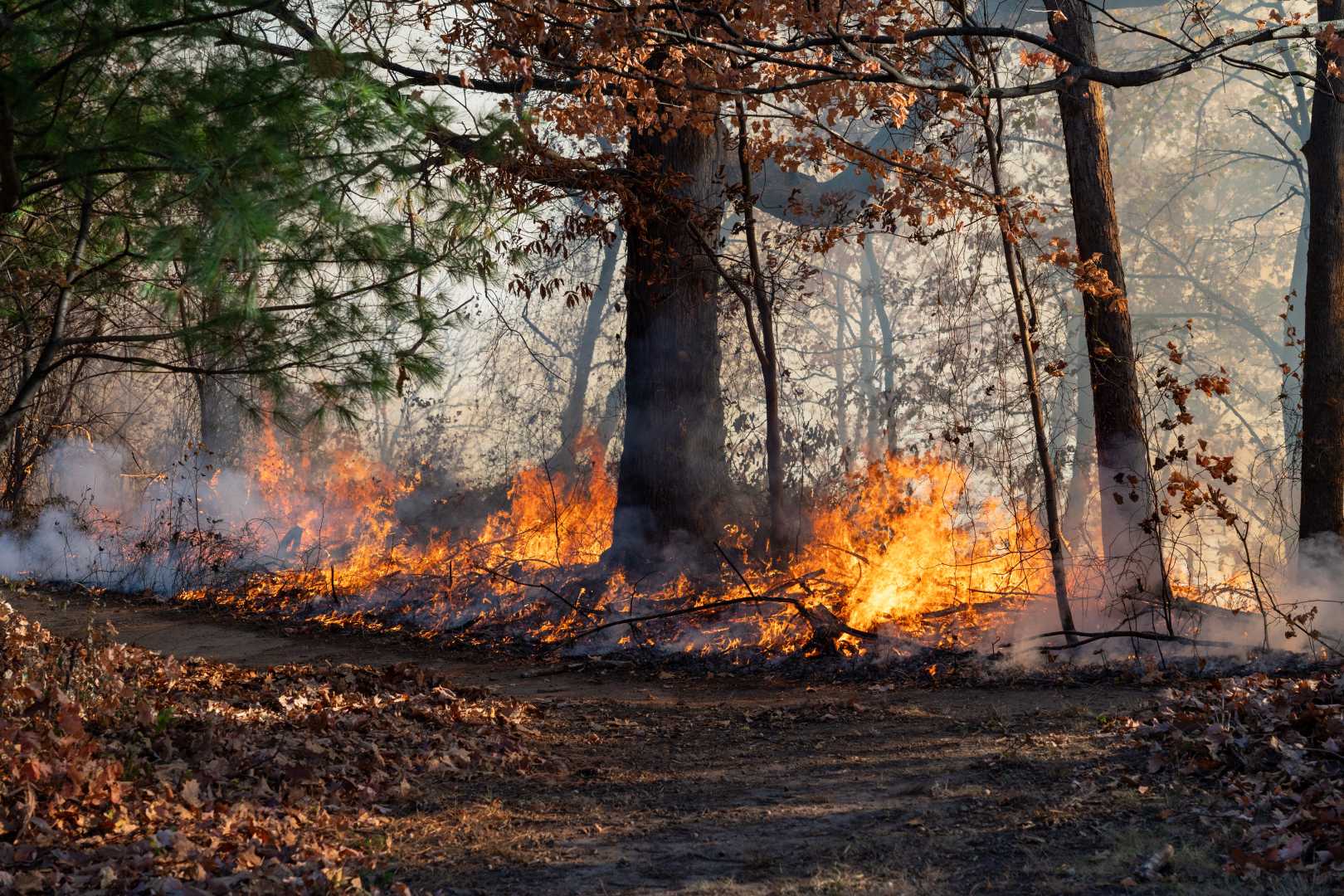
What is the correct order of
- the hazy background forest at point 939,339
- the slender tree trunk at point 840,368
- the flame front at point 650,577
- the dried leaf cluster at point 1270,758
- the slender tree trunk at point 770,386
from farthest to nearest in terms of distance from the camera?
the slender tree trunk at point 840,368 → the hazy background forest at point 939,339 → the slender tree trunk at point 770,386 → the flame front at point 650,577 → the dried leaf cluster at point 1270,758

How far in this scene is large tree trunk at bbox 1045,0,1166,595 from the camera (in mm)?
9062

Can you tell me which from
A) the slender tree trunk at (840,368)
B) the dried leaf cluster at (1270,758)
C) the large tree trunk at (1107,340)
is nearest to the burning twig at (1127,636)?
the large tree trunk at (1107,340)

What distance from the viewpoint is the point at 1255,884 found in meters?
3.92

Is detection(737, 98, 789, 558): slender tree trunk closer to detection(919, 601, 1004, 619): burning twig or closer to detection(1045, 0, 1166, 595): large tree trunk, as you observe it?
detection(919, 601, 1004, 619): burning twig

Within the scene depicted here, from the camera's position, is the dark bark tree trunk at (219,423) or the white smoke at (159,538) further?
the dark bark tree trunk at (219,423)

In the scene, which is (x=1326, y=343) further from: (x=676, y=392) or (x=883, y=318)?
(x=883, y=318)

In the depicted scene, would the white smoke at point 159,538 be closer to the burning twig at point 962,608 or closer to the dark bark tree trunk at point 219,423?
the dark bark tree trunk at point 219,423

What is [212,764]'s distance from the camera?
17.1 feet

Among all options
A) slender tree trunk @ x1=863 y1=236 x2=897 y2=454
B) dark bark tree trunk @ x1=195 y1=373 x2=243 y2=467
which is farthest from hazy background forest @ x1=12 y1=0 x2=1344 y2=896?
slender tree trunk @ x1=863 y1=236 x2=897 y2=454

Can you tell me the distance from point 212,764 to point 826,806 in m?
2.93

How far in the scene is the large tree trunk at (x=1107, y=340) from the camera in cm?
906

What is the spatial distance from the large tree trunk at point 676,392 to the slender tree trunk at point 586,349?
789cm

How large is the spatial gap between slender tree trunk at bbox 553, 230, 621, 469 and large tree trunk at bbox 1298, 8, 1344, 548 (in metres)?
12.2

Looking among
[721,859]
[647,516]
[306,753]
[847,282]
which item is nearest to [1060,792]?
[721,859]
